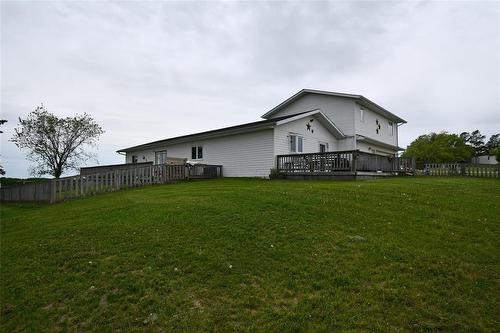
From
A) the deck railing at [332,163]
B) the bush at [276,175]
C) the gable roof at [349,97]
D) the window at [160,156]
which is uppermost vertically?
the gable roof at [349,97]

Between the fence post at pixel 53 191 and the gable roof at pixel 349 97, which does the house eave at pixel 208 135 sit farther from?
the fence post at pixel 53 191

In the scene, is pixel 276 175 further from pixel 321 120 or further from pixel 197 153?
pixel 197 153

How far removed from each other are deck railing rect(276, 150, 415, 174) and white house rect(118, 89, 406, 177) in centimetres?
108

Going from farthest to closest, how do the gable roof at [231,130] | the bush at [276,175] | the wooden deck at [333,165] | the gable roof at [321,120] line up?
the gable roof at [321,120] < the gable roof at [231,130] < the bush at [276,175] < the wooden deck at [333,165]

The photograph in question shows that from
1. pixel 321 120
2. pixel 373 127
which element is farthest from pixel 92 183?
pixel 373 127

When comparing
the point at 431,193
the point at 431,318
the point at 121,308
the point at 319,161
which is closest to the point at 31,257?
the point at 121,308

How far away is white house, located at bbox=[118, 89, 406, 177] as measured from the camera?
19750 mm

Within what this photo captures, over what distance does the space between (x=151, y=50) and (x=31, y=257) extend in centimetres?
1609

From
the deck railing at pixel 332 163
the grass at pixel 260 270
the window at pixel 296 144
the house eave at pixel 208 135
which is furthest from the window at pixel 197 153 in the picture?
the grass at pixel 260 270

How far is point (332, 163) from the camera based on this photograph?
16.9m

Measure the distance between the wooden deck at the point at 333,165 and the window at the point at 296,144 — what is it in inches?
80.9

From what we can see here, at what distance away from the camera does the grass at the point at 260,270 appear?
3980 mm

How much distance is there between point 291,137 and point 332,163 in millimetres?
4356

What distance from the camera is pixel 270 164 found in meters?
19.2
